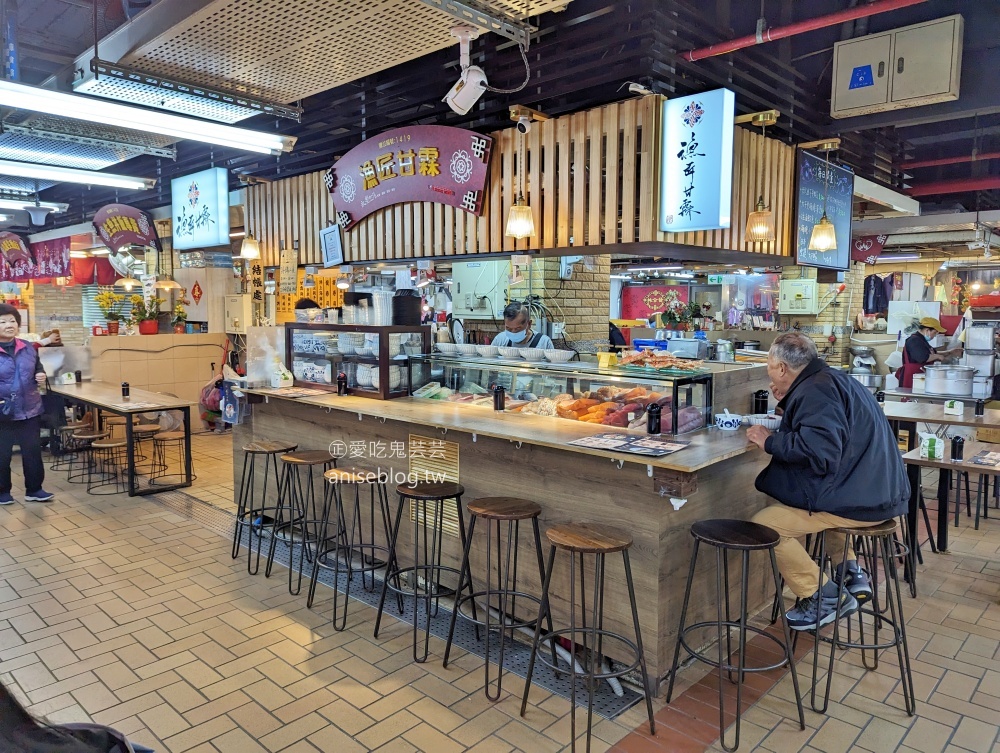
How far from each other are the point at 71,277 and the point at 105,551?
941cm

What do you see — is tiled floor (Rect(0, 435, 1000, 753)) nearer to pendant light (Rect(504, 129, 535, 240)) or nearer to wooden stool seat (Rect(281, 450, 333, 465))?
wooden stool seat (Rect(281, 450, 333, 465))

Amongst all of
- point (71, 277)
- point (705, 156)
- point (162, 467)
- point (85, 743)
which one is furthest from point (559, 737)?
point (71, 277)

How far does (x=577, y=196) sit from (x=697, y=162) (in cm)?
93

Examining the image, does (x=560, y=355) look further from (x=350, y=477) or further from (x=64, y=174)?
(x=64, y=174)

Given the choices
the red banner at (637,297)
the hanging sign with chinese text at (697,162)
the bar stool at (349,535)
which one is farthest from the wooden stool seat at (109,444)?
the red banner at (637,297)

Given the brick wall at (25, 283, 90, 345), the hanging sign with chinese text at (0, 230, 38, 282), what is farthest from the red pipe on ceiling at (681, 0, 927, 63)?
the brick wall at (25, 283, 90, 345)

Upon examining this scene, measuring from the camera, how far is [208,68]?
4172 millimetres

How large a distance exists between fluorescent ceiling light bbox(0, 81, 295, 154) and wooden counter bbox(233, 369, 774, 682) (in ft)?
6.77

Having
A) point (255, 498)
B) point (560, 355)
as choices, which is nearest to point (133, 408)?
point (255, 498)

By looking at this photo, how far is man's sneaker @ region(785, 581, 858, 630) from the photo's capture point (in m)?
3.56

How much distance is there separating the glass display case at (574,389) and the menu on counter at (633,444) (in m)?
0.24

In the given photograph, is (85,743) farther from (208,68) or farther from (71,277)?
(71,277)

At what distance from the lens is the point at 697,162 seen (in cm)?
440

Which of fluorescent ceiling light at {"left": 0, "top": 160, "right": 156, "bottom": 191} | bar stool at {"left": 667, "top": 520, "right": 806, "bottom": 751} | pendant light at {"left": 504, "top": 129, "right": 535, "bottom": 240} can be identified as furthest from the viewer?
fluorescent ceiling light at {"left": 0, "top": 160, "right": 156, "bottom": 191}
